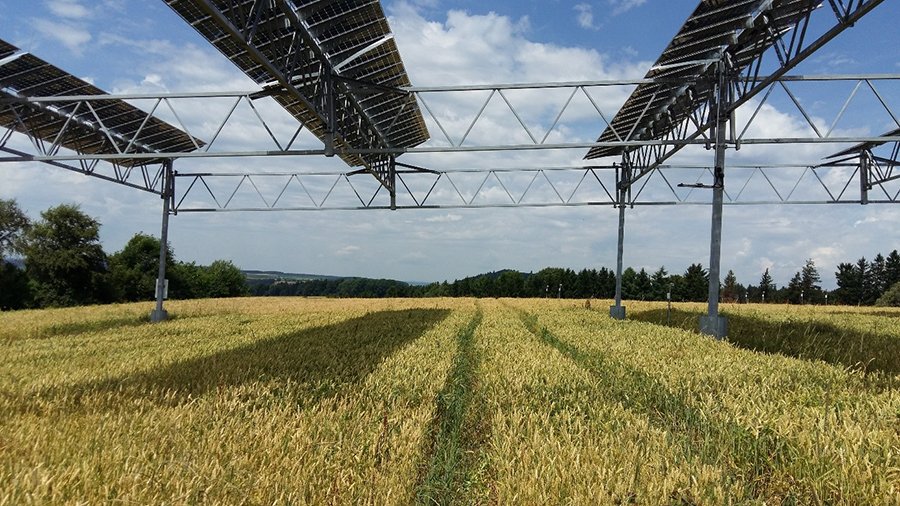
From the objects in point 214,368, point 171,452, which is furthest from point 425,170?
point 171,452

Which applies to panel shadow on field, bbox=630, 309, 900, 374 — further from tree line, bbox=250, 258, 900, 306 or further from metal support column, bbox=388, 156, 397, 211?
tree line, bbox=250, 258, 900, 306

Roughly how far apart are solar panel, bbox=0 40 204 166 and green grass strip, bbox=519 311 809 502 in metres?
12.6

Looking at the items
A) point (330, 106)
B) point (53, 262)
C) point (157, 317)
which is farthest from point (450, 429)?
point (53, 262)

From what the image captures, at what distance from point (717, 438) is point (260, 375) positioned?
5.99m

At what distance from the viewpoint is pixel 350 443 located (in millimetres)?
4480

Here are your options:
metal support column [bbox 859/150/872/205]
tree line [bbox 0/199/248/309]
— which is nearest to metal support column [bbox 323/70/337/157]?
metal support column [bbox 859/150/872/205]

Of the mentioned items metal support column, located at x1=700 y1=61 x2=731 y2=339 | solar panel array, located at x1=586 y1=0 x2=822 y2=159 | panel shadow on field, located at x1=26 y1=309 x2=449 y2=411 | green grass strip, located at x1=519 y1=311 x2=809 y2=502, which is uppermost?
solar panel array, located at x1=586 y1=0 x2=822 y2=159

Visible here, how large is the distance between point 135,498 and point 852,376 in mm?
8613

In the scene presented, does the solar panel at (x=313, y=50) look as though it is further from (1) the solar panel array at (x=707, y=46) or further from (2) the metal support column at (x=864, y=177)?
(2) the metal support column at (x=864, y=177)

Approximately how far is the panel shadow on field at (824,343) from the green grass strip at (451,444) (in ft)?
19.8

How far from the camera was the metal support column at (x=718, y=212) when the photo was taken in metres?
13.5

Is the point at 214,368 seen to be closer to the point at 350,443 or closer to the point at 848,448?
the point at 350,443

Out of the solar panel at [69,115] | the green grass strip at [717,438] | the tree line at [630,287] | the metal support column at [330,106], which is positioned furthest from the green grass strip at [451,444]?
the tree line at [630,287]

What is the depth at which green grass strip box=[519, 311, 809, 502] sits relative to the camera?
3910mm
